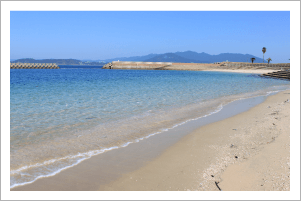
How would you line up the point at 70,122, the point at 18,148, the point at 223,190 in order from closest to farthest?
the point at 223,190 → the point at 18,148 → the point at 70,122

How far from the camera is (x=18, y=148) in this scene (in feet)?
A: 19.0

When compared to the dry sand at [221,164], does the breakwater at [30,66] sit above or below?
above

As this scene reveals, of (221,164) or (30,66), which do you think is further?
(30,66)

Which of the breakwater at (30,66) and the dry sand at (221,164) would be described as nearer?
the dry sand at (221,164)

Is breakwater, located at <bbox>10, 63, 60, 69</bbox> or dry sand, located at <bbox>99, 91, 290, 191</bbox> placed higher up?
breakwater, located at <bbox>10, 63, 60, 69</bbox>

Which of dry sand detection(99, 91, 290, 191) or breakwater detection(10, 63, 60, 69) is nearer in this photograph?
dry sand detection(99, 91, 290, 191)

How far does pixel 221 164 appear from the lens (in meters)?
4.69

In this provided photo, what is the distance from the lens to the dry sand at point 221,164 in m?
3.92

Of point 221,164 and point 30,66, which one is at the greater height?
point 30,66

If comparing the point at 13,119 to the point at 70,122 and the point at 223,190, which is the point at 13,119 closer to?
the point at 70,122

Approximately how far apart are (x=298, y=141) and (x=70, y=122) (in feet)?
23.1

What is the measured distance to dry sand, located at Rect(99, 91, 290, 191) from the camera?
154 inches

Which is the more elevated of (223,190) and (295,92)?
(295,92)

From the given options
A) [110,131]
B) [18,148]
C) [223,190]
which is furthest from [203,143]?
[18,148]
